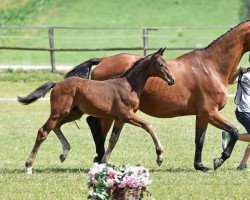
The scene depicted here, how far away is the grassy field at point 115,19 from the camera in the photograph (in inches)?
1624

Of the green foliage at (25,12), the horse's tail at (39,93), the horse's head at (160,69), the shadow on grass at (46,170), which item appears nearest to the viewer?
the horse's head at (160,69)

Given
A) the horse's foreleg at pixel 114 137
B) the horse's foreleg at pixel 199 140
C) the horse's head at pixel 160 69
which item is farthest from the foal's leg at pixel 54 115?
the horse's foreleg at pixel 199 140

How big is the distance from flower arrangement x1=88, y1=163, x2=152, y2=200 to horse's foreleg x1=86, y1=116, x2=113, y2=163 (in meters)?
4.95

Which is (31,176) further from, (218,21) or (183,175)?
(218,21)

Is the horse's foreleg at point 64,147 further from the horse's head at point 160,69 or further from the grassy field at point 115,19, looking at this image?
the grassy field at point 115,19

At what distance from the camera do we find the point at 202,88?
521 inches

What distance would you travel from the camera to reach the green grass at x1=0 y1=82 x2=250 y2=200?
11016mm

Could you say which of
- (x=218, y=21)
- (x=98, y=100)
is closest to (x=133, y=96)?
(x=98, y=100)

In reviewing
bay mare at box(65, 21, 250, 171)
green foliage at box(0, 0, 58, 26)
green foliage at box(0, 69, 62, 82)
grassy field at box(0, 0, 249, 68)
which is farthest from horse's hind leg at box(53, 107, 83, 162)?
green foliage at box(0, 0, 58, 26)

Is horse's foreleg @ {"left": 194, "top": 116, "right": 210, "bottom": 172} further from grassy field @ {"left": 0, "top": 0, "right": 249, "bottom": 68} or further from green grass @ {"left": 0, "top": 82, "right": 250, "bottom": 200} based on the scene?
grassy field @ {"left": 0, "top": 0, "right": 249, "bottom": 68}

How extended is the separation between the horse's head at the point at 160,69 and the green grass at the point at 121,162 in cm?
131

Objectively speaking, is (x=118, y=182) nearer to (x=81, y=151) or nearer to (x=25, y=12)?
(x=81, y=151)

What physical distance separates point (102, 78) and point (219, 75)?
182 cm

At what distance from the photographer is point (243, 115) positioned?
13828mm
